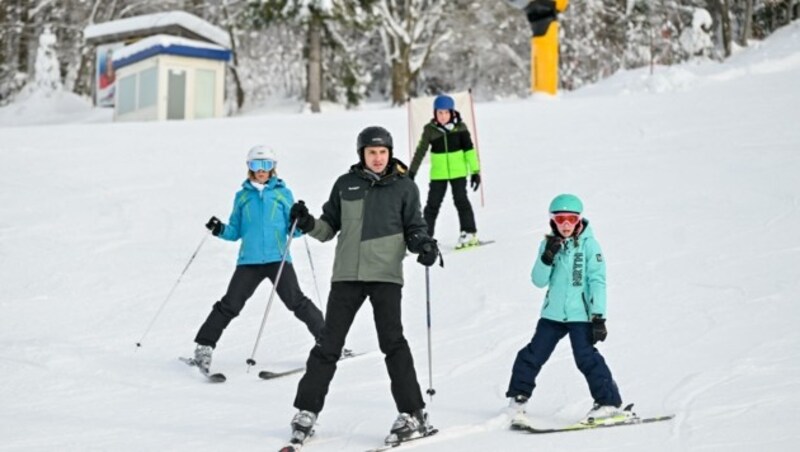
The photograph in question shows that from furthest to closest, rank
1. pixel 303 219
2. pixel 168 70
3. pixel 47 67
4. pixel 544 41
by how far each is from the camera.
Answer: pixel 47 67, pixel 168 70, pixel 544 41, pixel 303 219

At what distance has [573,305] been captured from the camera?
4988mm

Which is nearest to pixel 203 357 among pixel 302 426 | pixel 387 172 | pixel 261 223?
pixel 261 223

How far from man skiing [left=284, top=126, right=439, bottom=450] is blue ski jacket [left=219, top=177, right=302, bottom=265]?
180 centimetres

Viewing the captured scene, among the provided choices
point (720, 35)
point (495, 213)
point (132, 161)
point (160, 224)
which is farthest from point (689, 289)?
point (720, 35)

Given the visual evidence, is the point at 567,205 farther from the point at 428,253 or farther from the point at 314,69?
the point at 314,69

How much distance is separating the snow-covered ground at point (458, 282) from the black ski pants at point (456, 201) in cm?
43

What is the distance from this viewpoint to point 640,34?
112 feet

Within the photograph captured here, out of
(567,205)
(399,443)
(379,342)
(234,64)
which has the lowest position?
(399,443)

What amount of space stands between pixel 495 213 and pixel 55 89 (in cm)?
2374

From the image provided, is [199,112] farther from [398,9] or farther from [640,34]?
[640,34]

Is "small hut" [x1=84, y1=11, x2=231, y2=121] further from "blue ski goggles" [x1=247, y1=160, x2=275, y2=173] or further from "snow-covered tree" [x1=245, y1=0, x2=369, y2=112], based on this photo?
"blue ski goggles" [x1=247, y1=160, x2=275, y2=173]

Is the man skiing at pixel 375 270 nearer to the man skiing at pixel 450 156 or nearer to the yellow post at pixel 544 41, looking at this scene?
the man skiing at pixel 450 156

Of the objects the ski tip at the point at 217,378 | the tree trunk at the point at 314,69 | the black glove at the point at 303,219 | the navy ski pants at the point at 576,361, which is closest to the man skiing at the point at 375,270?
the black glove at the point at 303,219

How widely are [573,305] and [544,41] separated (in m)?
18.0
